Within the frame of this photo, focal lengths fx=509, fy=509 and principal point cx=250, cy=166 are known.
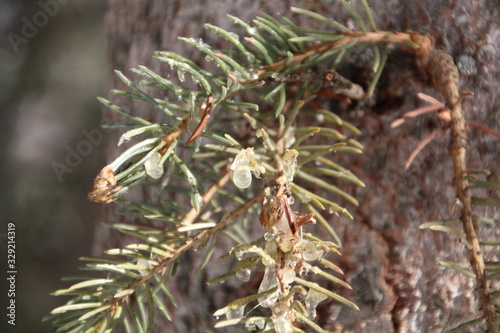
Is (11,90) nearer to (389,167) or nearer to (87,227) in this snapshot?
(87,227)

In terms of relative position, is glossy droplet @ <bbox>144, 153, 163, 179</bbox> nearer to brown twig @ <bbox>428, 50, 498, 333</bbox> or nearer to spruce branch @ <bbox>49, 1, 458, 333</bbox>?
spruce branch @ <bbox>49, 1, 458, 333</bbox>

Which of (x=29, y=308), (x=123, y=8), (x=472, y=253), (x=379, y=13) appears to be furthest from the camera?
(x=29, y=308)

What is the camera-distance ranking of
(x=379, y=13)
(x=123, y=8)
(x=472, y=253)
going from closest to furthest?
(x=472, y=253) → (x=379, y=13) → (x=123, y=8)

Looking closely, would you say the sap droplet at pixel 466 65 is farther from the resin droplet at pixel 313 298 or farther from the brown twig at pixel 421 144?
the resin droplet at pixel 313 298

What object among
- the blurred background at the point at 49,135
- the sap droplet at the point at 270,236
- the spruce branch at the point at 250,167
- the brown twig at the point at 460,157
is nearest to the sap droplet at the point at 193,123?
the spruce branch at the point at 250,167

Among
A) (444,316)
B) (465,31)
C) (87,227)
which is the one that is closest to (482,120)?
(465,31)

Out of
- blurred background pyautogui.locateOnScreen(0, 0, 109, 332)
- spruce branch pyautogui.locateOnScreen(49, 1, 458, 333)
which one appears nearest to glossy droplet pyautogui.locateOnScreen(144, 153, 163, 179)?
spruce branch pyautogui.locateOnScreen(49, 1, 458, 333)

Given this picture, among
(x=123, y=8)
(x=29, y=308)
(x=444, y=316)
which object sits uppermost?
(x=123, y=8)

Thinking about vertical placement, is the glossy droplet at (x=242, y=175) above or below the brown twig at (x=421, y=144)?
above
